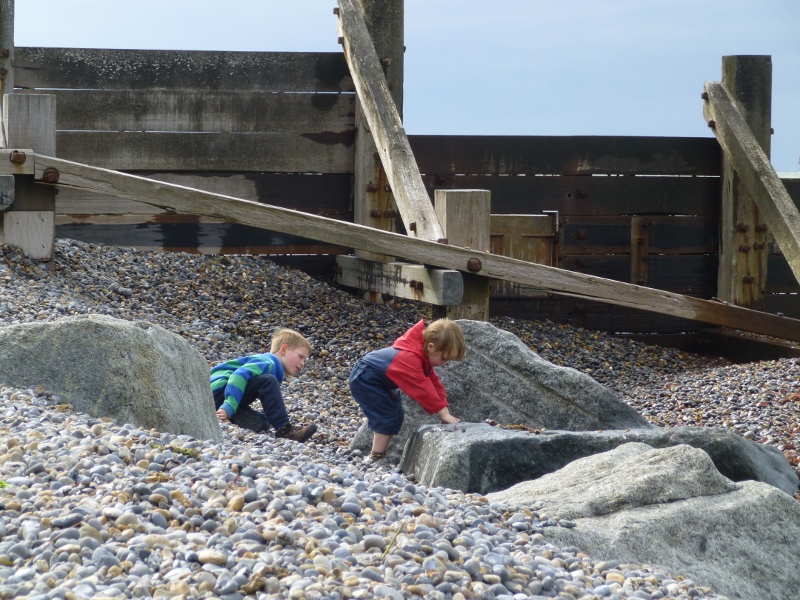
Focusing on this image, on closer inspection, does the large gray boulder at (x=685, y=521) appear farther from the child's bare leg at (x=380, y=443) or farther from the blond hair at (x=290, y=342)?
the blond hair at (x=290, y=342)

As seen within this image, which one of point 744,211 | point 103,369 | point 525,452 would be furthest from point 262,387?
point 744,211

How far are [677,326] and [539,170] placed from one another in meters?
2.18

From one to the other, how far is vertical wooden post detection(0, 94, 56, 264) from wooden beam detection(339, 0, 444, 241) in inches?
102

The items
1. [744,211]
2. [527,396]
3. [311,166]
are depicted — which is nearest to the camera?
[527,396]

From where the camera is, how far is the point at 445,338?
5.48m

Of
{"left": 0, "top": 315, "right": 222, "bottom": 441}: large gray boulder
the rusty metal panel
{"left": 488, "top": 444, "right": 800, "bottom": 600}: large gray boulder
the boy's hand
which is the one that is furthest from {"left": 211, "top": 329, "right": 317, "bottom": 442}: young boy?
the rusty metal panel

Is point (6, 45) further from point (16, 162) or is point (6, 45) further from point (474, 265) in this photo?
point (474, 265)

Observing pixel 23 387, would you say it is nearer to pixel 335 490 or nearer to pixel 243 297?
pixel 335 490

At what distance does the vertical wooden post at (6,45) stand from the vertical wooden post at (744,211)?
6.86 m

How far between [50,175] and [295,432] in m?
3.07

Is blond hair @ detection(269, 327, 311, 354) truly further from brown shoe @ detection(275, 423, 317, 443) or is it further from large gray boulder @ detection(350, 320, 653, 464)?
large gray boulder @ detection(350, 320, 653, 464)

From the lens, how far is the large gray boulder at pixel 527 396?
610cm

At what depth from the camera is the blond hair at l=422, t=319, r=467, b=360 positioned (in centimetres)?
548

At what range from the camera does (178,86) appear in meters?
9.30
